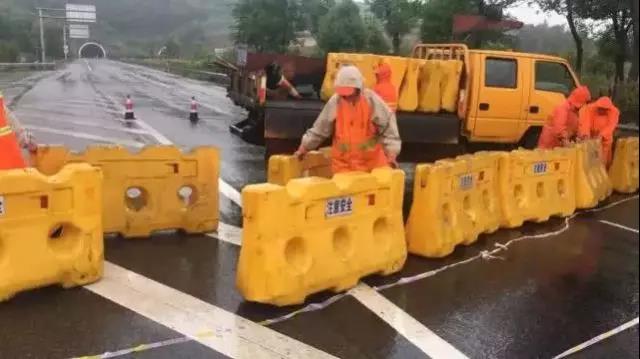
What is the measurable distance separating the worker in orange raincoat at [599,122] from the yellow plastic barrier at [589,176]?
28cm

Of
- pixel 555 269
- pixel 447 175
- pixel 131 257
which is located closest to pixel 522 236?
pixel 555 269

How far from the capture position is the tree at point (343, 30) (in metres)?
16.5

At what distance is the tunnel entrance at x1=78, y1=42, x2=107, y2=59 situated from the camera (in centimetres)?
825

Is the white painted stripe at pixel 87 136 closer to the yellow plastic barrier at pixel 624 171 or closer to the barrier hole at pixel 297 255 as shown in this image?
the barrier hole at pixel 297 255

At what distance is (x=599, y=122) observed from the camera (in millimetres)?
9516

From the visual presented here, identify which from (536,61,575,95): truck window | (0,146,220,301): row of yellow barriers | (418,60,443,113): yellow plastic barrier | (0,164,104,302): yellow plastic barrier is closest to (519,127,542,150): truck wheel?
(536,61,575,95): truck window

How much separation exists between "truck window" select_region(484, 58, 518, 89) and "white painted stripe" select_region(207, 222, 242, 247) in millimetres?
4815

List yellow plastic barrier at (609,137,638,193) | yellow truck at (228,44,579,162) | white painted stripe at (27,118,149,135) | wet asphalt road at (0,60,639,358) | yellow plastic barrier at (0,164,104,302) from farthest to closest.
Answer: white painted stripe at (27,118,149,135) < yellow plastic barrier at (609,137,638,193) < yellow truck at (228,44,579,162) < yellow plastic barrier at (0,164,104,302) < wet asphalt road at (0,60,639,358)

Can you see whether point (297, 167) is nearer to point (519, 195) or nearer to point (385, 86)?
point (385, 86)

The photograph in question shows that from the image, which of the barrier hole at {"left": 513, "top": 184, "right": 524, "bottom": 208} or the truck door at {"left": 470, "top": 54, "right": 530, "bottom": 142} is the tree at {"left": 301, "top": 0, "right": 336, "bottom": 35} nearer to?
the truck door at {"left": 470, "top": 54, "right": 530, "bottom": 142}

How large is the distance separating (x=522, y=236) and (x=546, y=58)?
391 centimetres

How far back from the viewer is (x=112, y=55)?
8.97m

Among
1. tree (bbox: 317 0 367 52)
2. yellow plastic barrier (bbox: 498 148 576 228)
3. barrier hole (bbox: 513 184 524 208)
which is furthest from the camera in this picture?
tree (bbox: 317 0 367 52)

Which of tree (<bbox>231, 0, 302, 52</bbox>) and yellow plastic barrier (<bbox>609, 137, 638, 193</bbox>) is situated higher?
tree (<bbox>231, 0, 302, 52</bbox>)
